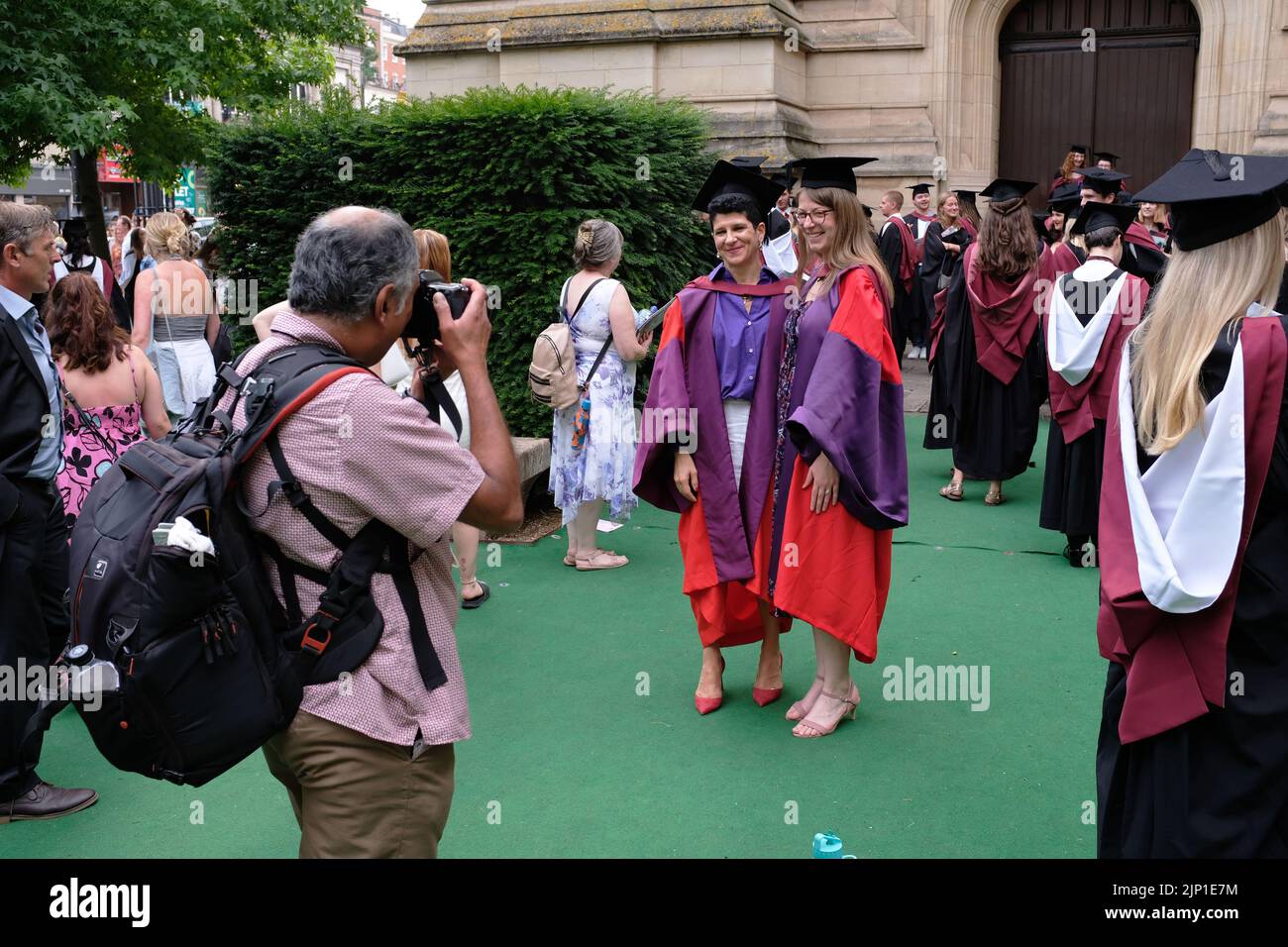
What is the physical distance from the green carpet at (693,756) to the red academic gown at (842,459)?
0.56m

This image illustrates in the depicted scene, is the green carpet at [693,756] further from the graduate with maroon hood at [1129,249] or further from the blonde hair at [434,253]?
the graduate with maroon hood at [1129,249]

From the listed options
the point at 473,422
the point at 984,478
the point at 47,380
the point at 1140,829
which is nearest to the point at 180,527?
the point at 473,422

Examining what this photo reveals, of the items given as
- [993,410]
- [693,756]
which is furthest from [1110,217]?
[693,756]

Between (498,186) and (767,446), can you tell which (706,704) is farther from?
(498,186)

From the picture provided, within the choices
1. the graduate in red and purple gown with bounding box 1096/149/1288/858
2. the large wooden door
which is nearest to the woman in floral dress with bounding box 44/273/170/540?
the graduate in red and purple gown with bounding box 1096/149/1288/858

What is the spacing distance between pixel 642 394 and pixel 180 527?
6.76 m

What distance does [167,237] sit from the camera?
7.83 metres

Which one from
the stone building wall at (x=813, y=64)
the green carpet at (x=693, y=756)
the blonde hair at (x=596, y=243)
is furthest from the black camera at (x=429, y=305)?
the stone building wall at (x=813, y=64)

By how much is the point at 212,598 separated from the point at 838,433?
273cm

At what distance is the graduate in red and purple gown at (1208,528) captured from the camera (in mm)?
2621

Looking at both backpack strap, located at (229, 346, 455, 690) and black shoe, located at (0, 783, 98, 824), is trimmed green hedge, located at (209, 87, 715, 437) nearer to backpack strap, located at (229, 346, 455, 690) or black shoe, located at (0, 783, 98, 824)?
black shoe, located at (0, 783, 98, 824)

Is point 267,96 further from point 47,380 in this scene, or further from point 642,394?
point 47,380

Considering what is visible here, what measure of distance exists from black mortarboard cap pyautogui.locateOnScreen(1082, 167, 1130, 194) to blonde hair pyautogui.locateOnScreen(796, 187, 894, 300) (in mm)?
3685

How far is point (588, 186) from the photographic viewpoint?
8.20m
